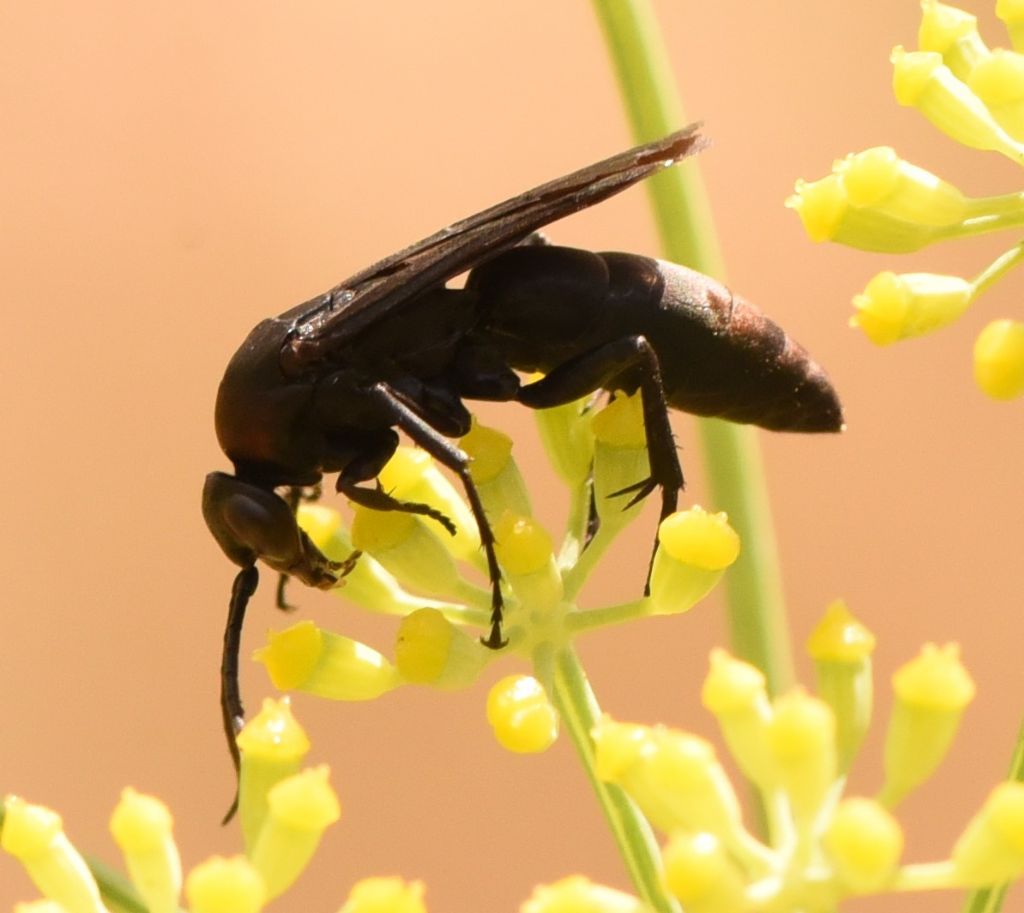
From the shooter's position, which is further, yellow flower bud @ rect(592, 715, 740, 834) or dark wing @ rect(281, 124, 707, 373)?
dark wing @ rect(281, 124, 707, 373)

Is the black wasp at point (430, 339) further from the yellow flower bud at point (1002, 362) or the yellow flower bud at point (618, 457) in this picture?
the yellow flower bud at point (1002, 362)

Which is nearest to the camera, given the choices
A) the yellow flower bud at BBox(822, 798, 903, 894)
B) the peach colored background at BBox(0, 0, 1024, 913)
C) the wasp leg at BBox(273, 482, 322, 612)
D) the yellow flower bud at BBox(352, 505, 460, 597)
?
A: the yellow flower bud at BBox(822, 798, 903, 894)

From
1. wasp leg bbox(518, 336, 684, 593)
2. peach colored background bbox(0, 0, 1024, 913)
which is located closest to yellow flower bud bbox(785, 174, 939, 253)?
wasp leg bbox(518, 336, 684, 593)

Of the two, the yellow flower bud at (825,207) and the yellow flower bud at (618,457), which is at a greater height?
the yellow flower bud at (825,207)

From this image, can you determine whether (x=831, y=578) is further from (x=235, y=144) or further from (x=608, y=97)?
(x=235, y=144)

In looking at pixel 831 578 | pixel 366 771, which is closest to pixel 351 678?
pixel 366 771

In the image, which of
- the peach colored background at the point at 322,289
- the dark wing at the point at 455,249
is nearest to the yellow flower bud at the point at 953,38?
the dark wing at the point at 455,249

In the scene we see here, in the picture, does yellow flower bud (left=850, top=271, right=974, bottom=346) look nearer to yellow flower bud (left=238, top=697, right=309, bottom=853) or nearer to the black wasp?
the black wasp
